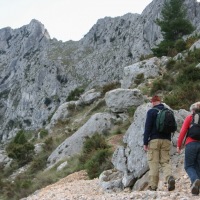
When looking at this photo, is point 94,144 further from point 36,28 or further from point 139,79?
point 36,28

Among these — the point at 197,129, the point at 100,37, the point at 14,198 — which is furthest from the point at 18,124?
the point at 197,129

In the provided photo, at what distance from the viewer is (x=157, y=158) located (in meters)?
7.56

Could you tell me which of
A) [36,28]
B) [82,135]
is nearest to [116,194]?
[82,135]

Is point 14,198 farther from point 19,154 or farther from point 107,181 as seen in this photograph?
point 19,154

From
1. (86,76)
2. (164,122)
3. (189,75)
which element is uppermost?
(86,76)

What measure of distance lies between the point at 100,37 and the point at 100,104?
7467 cm

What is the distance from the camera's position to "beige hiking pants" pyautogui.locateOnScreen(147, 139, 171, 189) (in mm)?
7484

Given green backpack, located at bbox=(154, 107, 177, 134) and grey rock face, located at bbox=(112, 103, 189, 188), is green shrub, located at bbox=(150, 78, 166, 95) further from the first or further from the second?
green backpack, located at bbox=(154, 107, 177, 134)

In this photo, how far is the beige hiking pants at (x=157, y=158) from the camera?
7.48 meters

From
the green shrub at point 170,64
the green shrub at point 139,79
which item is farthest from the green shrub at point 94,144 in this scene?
the green shrub at point 170,64

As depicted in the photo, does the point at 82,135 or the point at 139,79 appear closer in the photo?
the point at 82,135

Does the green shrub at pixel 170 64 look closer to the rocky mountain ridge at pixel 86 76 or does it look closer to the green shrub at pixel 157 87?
the rocky mountain ridge at pixel 86 76

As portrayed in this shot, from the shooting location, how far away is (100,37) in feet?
321

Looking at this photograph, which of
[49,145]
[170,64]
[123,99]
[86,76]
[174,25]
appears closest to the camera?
[123,99]
